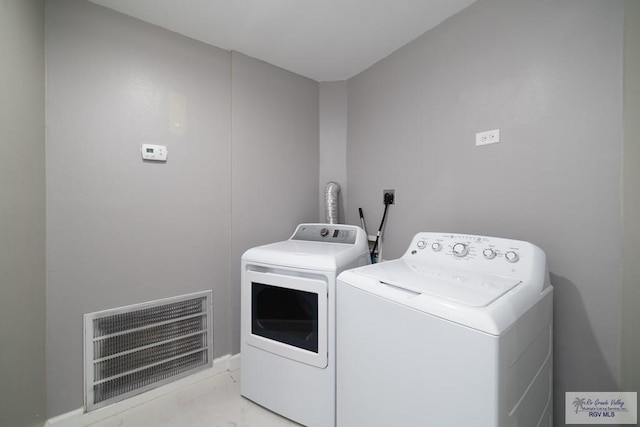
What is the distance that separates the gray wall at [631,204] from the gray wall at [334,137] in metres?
1.64

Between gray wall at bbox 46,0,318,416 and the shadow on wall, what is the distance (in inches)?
67.5

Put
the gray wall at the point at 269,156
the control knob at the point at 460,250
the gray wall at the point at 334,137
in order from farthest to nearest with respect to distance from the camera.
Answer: the gray wall at the point at 334,137 → the gray wall at the point at 269,156 → the control knob at the point at 460,250

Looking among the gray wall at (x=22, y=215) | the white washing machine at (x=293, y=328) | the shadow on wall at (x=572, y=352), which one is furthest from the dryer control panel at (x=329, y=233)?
the gray wall at (x=22, y=215)

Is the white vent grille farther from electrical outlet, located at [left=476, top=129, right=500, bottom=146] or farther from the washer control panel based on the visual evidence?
electrical outlet, located at [left=476, top=129, right=500, bottom=146]

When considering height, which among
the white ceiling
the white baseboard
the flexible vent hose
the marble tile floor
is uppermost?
the white ceiling

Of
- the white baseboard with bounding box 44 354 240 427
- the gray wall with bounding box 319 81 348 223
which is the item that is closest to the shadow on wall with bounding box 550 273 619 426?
the gray wall with bounding box 319 81 348 223

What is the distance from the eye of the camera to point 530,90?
118 centimetres

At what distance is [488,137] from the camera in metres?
1.33

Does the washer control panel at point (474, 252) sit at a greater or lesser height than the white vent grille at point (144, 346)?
greater

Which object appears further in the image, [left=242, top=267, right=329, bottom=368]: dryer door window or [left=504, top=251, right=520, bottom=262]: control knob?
[left=242, top=267, right=329, bottom=368]: dryer door window

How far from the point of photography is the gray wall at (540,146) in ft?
3.27

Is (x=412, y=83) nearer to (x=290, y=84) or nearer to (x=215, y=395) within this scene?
(x=290, y=84)

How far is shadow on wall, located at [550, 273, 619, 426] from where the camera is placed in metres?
1.02

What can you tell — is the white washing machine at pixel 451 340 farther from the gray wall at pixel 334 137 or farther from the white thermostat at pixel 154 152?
the white thermostat at pixel 154 152
